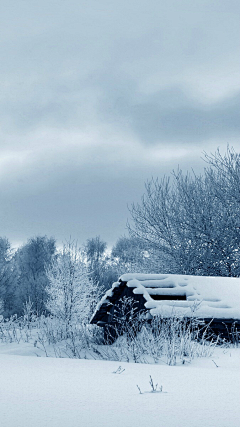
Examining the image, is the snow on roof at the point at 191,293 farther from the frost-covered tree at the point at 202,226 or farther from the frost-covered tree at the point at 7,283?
the frost-covered tree at the point at 7,283

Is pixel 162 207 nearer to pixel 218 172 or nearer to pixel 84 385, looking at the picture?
pixel 218 172

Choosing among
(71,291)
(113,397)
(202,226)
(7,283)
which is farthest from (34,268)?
(113,397)

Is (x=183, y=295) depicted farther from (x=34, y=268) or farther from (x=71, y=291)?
(x=34, y=268)

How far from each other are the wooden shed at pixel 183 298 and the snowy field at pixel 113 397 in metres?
4.37

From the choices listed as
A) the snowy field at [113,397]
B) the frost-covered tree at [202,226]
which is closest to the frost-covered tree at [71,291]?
the frost-covered tree at [202,226]

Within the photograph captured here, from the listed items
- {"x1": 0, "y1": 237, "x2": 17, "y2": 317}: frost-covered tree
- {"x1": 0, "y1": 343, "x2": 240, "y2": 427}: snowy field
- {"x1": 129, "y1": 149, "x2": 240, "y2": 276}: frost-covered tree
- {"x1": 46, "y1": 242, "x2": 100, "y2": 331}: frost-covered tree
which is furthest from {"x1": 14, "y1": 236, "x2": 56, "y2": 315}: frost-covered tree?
{"x1": 0, "y1": 343, "x2": 240, "y2": 427}: snowy field

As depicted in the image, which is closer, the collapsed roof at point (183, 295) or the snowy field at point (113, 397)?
the snowy field at point (113, 397)

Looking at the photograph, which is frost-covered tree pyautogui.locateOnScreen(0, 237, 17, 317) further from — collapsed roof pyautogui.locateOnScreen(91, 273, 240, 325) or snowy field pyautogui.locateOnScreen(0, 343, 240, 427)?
snowy field pyautogui.locateOnScreen(0, 343, 240, 427)

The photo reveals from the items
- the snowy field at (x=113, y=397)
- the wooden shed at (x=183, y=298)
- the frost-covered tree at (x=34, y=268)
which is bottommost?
the snowy field at (x=113, y=397)

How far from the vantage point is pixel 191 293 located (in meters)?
10.2

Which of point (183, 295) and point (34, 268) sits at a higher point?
point (34, 268)

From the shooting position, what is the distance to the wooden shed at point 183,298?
9.16 m

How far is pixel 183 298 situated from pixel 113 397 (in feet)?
26.2

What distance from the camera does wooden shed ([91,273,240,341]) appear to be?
916cm
